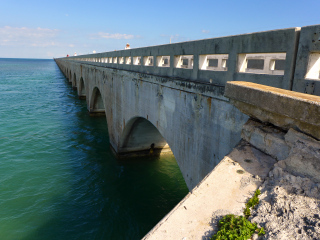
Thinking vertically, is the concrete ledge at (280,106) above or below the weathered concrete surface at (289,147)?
above

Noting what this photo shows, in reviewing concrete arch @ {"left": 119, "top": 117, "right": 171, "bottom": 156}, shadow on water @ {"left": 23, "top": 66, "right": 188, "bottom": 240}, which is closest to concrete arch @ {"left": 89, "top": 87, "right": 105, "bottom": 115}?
shadow on water @ {"left": 23, "top": 66, "right": 188, "bottom": 240}

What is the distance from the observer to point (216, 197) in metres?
3.38

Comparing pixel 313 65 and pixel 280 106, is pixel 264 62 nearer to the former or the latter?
pixel 313 65

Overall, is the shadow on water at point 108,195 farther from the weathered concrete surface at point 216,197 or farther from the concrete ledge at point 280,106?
the concrete ledge at point 280,106

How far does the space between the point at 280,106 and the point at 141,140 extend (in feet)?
39.9

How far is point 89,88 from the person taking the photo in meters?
24.6

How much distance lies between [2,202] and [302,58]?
1233cm

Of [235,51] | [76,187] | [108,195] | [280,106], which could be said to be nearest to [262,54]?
[235,51]

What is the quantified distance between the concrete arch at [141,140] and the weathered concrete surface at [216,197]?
31.8 ft

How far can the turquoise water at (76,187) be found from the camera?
31.0 ft

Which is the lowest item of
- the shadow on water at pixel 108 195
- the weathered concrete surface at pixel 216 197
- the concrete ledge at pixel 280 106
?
the shadow on water at pixel 108 195

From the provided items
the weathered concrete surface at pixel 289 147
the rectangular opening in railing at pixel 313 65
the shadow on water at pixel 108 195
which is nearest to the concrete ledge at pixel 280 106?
the weathered concrete surface at pixel 289 147

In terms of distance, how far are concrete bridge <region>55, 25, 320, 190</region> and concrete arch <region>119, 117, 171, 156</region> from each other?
1288 millimetres

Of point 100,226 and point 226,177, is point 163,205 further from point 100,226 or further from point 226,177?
point 226,177
